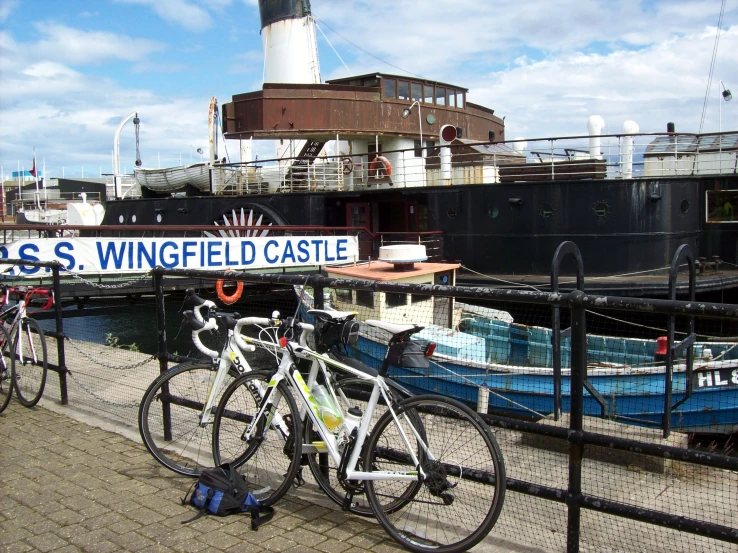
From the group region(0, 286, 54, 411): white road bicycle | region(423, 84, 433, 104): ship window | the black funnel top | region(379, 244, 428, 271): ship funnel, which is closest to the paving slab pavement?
region(0, 286, 54, 411): white road bicycle

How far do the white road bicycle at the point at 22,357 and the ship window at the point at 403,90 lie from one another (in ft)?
48.4

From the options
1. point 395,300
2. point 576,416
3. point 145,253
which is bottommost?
point 395,300

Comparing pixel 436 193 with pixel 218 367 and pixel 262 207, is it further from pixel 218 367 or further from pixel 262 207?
pixel 218 367

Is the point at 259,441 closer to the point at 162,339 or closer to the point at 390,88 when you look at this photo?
the point at 162,339

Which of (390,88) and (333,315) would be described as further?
(390,88)

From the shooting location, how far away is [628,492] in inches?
187

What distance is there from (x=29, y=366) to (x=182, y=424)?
7.78 feet

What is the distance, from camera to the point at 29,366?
6.82 metres

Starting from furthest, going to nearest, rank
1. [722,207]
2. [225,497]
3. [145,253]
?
[722,207]
[145,253]
[225,497]

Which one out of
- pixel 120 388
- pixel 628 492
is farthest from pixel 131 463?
pixel 628 492

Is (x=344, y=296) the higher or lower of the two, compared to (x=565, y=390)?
higher

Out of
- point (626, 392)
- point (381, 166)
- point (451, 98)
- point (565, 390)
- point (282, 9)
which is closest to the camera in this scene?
point (626, 392)

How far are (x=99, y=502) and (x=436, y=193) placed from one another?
1216 centimetres

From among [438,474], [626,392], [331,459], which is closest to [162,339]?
→ [331,459]
